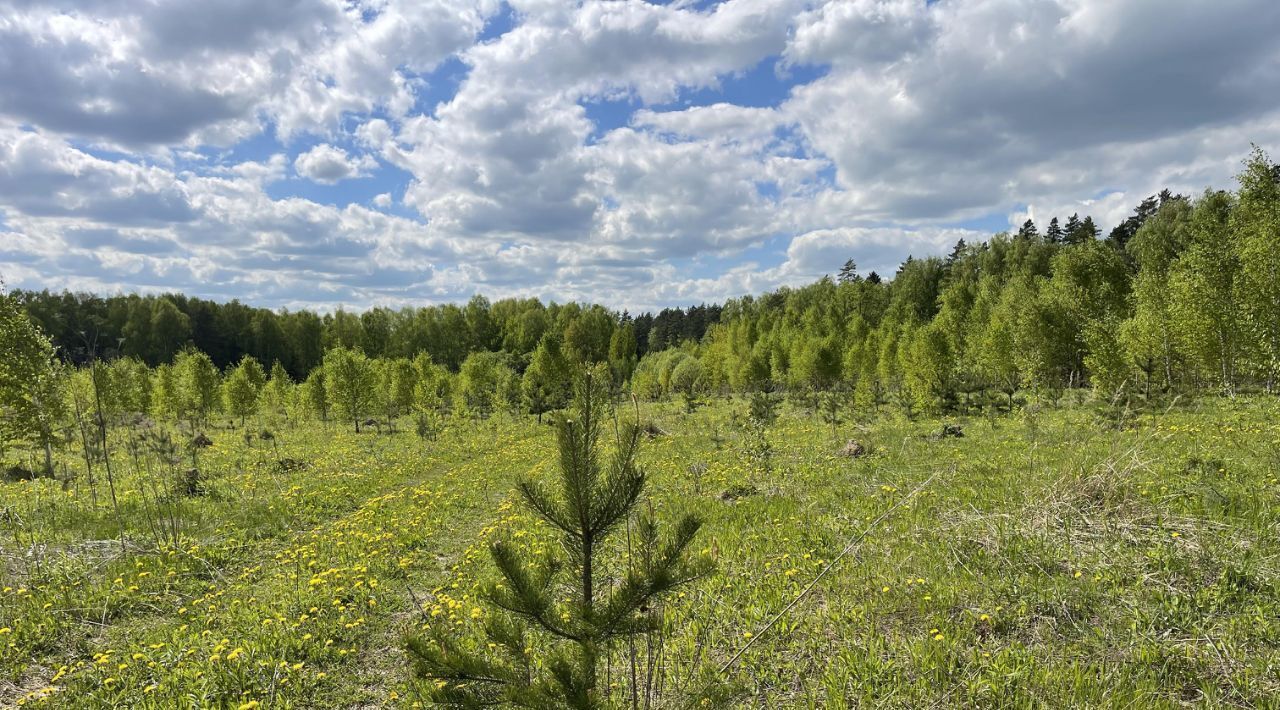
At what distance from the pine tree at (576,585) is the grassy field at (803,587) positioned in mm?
672

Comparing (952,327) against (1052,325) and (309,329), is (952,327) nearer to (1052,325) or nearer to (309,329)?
(1052,325)

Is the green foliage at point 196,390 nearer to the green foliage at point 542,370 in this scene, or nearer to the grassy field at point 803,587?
the green foliage at point 542,370

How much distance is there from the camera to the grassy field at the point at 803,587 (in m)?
4.43

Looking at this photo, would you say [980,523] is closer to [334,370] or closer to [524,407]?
Answer: [524,407]

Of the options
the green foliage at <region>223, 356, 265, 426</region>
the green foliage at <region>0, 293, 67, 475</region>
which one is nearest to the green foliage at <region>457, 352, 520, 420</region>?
the green foliage at <region>223, 356, 265, 426</region>

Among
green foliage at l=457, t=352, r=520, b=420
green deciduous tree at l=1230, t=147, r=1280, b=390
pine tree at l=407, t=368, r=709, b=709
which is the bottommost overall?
green foliage at l=457, t=352, r=520, b=420

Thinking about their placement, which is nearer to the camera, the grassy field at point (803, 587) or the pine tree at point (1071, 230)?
the grassy field at point (803, 587)

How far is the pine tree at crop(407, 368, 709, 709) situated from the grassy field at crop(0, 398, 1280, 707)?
0.67 metres

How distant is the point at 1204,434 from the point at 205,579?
1940 cm

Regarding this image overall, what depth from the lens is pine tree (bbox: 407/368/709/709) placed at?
245 cm

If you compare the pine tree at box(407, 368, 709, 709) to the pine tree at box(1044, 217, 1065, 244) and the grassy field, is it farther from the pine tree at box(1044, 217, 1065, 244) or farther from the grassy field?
the pine tree at box(1044, 217, 1065, 244)

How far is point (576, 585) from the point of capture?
2775 mm

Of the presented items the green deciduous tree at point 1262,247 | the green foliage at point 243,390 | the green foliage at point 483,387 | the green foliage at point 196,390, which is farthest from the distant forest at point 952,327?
the green foliage at point 196,390

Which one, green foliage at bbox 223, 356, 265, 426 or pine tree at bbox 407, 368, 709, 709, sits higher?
pine tree at bbox 407, 368, 709, 709
